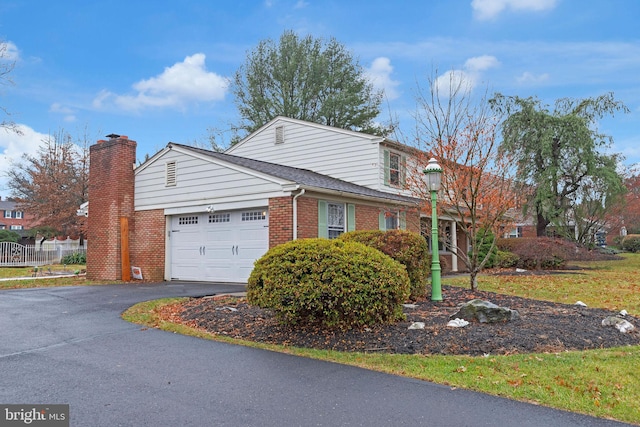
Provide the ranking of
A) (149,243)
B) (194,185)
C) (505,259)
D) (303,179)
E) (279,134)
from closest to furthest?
1. (303,179)
2. (194,185)
3. (149,243)
4. (279,134)
5. (505,259)

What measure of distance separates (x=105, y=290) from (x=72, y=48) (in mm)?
8951

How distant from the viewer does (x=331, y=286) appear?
5930 millimetres

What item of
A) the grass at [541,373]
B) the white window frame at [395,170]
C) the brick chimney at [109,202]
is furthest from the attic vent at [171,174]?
the grass at [541,373]

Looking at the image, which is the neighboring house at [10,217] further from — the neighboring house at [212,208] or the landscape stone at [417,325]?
the landscape stone at [417,325]

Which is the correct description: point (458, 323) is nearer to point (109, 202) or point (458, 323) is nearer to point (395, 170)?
point (395, 170)

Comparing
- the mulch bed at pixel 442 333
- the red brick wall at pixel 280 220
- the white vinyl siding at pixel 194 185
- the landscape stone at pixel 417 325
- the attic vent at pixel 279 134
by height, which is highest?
the attic vent at pixel 279 134

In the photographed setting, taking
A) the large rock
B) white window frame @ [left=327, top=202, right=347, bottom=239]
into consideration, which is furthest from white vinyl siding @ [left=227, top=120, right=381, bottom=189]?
the large rock

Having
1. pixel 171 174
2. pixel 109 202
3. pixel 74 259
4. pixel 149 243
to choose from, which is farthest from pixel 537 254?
pixel 74 259

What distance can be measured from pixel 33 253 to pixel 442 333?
2576cm

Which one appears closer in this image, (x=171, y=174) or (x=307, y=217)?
(x=307, y=217)

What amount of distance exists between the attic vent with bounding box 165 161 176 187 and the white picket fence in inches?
569

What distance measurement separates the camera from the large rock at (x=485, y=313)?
6.54m

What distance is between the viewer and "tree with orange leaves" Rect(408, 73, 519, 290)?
11.2m

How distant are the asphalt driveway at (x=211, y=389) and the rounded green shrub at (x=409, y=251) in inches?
163
